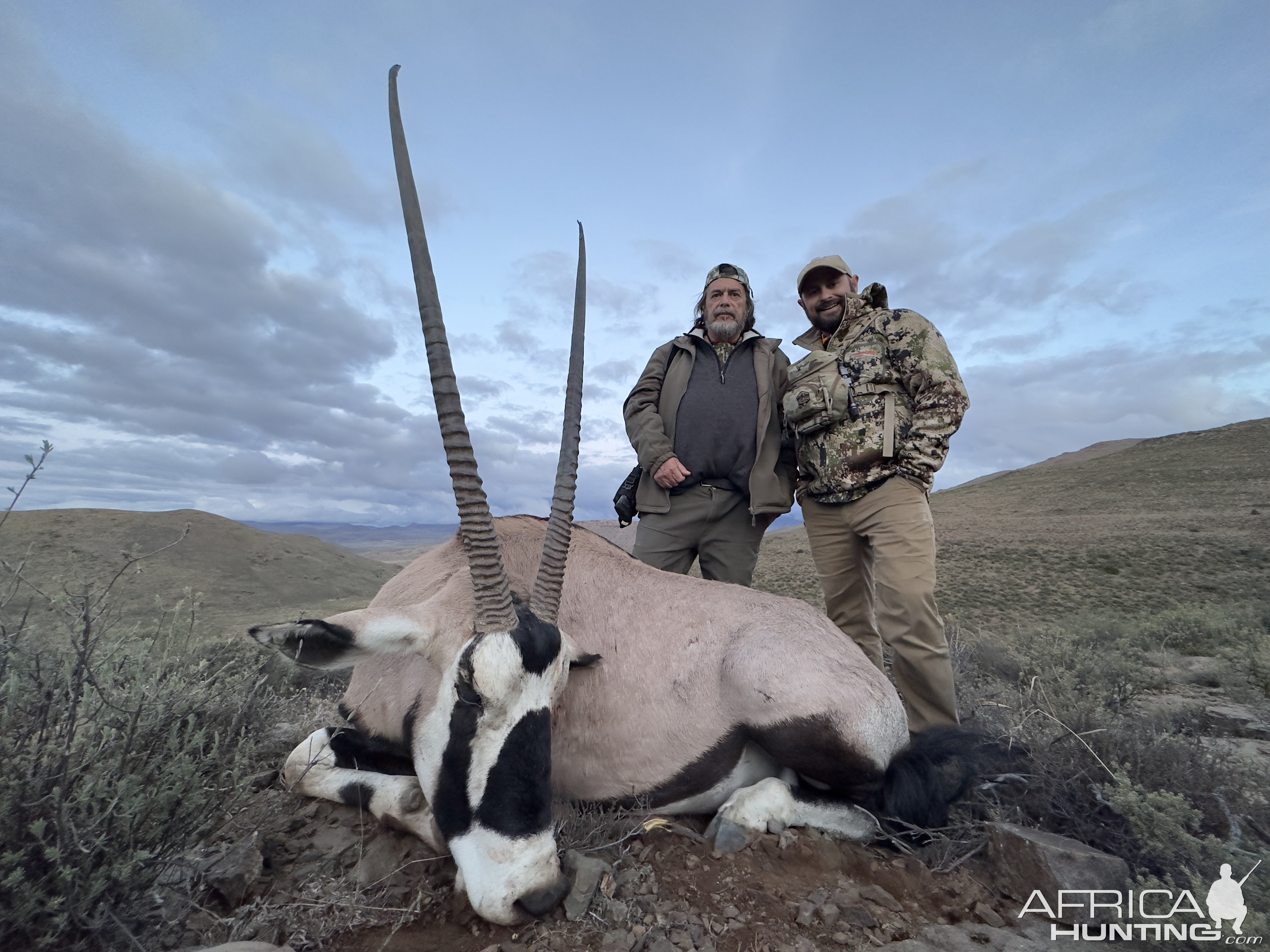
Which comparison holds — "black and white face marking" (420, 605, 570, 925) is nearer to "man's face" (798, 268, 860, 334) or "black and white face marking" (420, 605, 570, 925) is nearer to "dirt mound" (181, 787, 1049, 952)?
"dirt mound" (181, 787, 1049, 952)

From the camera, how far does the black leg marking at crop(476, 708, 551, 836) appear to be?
2.46 metres

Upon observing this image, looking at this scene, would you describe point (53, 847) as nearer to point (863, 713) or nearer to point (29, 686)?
point (29, 686)

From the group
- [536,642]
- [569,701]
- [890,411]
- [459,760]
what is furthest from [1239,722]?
[459,760]

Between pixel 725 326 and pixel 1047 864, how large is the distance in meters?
4.08

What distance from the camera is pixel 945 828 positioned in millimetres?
3008

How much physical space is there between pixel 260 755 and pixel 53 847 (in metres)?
2.15

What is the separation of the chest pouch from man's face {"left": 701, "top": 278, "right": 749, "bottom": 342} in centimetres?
73

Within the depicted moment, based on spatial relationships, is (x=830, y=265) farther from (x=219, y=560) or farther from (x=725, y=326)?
(x=219, y=560)

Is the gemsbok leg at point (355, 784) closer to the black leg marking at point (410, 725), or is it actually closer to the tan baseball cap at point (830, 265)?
the black leg marking at point (410, 725)

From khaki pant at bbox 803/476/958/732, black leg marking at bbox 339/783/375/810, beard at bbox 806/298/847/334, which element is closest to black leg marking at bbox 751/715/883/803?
khaki pant at bbox 803/476/958/732

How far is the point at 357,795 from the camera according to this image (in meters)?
3.24

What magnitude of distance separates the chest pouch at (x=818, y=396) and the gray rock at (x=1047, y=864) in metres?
2.66

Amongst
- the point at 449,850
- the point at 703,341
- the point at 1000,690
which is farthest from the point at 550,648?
the point at 1000,690

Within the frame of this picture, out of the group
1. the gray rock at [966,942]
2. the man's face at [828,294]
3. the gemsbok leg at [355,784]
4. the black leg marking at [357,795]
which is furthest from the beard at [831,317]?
the black leg marking at [357,795]
